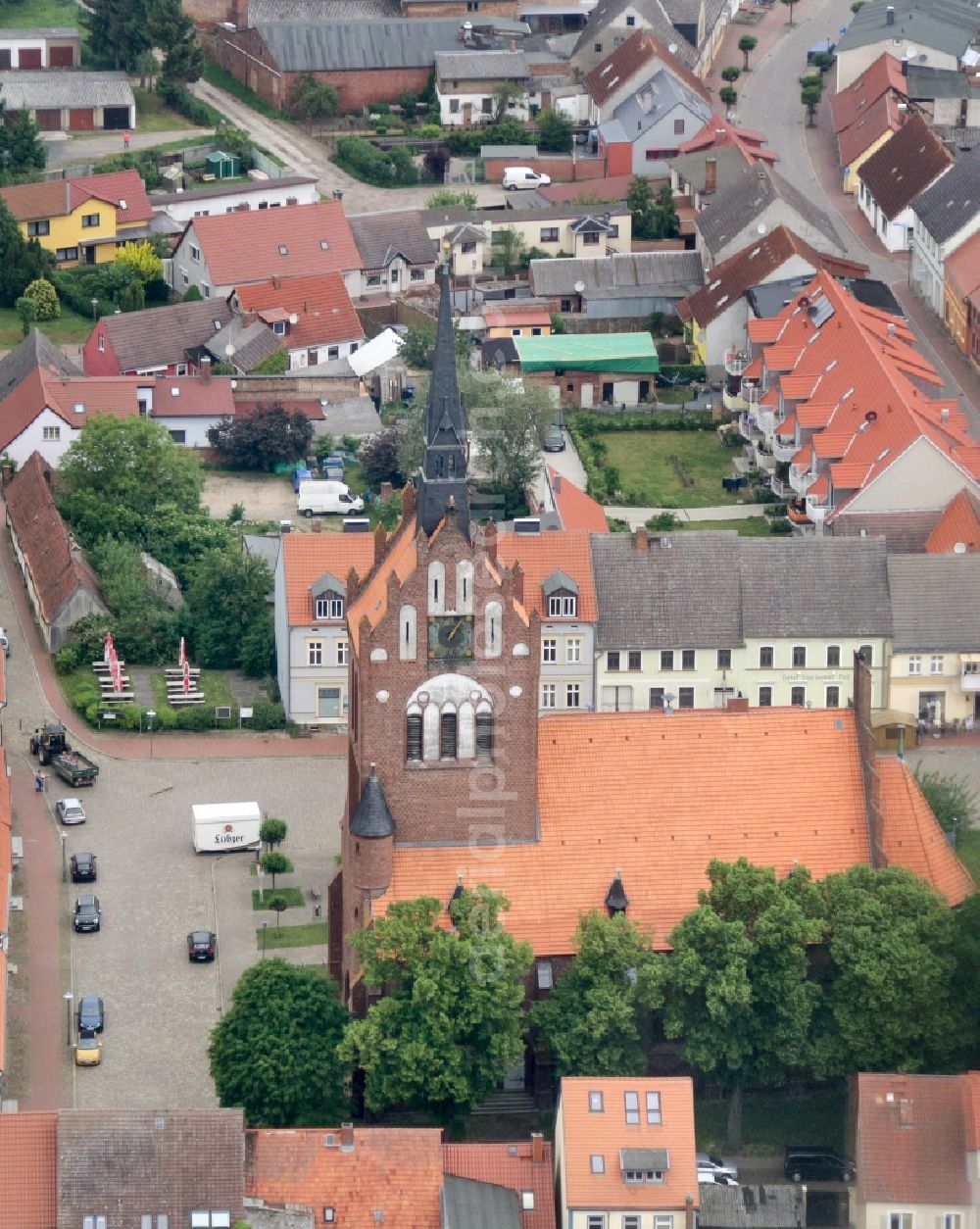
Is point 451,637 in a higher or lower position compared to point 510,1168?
higher

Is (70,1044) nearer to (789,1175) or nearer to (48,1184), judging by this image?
(48,1184)

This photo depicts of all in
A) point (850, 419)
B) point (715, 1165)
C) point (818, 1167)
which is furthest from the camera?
point (850, 419)

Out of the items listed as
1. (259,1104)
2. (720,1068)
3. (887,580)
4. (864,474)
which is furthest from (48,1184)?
(864,474)

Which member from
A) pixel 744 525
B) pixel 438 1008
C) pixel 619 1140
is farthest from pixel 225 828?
pixel 744 525

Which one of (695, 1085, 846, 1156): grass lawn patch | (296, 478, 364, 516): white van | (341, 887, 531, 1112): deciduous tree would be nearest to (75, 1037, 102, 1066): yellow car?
(341, 887, 531, 1112): deciduous tree

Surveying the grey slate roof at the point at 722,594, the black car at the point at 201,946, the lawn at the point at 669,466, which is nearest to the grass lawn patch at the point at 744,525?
the lawn at the point at 669,466

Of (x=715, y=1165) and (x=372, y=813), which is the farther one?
(x=372, y=813)

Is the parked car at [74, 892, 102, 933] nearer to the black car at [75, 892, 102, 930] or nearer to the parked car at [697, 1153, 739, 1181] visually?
the black car at [75, 892, 102, 930]

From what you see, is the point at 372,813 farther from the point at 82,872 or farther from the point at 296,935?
the point at 82,872

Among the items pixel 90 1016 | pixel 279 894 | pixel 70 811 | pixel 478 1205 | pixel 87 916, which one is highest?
pixel 70 811
